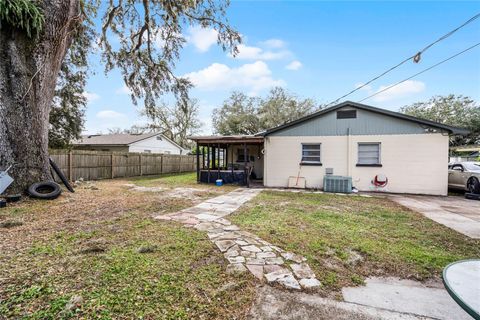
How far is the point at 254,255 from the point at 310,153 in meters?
8.04

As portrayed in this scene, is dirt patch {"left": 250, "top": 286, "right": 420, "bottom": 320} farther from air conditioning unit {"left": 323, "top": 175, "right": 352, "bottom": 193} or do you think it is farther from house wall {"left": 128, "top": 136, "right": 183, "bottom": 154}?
house wall {"left": 128, "top": 136, "right": 183, "bottom": 154}

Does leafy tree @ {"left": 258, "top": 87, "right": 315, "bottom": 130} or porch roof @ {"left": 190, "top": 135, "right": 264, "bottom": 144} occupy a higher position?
leafy tree @ {"left": 258, "top": 87, "right": 315, "bottom": 130}

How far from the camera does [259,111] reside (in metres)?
26.5

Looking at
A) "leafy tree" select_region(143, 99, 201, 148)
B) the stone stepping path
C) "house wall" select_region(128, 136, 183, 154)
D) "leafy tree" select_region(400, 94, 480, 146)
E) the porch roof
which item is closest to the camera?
the stone stepping path

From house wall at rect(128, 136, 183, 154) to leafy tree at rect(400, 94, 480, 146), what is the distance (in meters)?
28.7

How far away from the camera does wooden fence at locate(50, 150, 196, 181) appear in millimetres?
10680

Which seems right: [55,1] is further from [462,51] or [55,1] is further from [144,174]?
[462,51]

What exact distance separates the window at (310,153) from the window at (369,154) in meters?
1.69

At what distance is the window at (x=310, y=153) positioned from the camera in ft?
33.7

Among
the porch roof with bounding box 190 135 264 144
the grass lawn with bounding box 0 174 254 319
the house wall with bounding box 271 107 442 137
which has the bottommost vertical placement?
the grass lawn with bounding box 0 174 254 319

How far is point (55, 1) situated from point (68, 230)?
6545 mm

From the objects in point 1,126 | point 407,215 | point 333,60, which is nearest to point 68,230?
point 1,126

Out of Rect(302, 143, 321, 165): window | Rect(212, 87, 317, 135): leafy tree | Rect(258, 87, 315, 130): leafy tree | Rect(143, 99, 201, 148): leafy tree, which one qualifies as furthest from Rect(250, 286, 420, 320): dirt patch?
Rect(143, 99, 201, 148): leafy tree

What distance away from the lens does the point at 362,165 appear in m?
9.63
